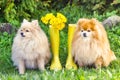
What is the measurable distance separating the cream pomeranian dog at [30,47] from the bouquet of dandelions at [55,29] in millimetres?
175

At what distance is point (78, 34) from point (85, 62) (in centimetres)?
49

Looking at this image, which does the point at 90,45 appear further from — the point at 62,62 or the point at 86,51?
the point at 62,62

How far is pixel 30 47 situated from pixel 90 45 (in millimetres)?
940

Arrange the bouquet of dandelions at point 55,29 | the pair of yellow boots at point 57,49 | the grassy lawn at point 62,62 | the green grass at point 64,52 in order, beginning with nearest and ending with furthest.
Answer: the grassy lawn at point 62,62 → the green grass at point 64,52 → the bouquet of dandelions at point 55,29 → the pair of yellow boots at point 57,49

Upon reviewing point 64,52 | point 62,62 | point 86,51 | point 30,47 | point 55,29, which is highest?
point 55,29

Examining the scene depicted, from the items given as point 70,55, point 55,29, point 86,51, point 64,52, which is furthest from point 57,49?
point 86,51

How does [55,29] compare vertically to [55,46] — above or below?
above

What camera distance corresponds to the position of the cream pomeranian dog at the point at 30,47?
704 cm

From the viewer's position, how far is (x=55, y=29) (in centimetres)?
735

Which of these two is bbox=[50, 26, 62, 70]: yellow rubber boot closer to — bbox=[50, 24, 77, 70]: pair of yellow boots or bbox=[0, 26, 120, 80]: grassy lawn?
bbox=[50, 24, 77, 70]: pair of yellow boots

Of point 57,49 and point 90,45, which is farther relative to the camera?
point 57,49

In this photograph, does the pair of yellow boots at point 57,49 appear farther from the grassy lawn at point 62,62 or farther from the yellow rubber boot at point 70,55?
the grassy lawn at point 62,62

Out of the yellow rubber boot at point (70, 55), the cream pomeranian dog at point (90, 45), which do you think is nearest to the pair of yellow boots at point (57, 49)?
the yellow rubber boot at point (70, 55)

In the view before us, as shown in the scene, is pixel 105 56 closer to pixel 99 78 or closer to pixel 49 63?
pixel 49 63
